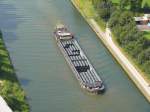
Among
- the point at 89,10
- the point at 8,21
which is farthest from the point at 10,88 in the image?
the point at 89,10

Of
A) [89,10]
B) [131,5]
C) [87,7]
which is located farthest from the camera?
[87,7]

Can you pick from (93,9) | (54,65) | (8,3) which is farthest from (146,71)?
(8,3)

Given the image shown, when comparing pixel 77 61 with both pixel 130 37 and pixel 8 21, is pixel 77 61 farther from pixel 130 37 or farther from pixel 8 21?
A: pixel 8 21

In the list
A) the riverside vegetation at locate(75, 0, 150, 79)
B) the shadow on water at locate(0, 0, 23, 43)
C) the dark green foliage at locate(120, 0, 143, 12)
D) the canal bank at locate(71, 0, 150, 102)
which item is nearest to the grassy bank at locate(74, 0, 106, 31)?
the riverside vegetation at locate(75, 0, 150, 79)

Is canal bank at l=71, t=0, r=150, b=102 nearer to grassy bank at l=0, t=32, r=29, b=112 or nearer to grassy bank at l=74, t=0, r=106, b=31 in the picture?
grassy bank at l=74, t=0, r=106, b=31

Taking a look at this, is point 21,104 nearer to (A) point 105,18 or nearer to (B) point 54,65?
(B) point 54,65

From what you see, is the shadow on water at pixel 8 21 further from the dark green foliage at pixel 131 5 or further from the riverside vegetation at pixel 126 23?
the dark green foliage at pixel 131 5
